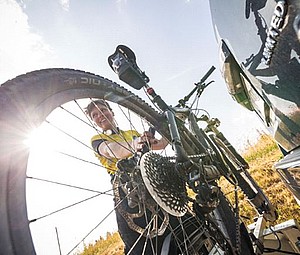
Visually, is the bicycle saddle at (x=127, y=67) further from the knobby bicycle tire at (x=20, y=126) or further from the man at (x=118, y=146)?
the knobby bicycle tire at (x=20, y=126)

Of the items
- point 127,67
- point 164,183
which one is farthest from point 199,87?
point 164,183

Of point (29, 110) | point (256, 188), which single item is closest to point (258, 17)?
point (29, 110)

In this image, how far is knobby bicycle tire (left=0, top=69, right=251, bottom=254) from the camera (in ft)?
2.46

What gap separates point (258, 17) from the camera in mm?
1085

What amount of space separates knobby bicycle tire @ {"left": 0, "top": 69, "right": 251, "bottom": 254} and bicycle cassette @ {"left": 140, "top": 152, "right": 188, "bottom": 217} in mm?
561

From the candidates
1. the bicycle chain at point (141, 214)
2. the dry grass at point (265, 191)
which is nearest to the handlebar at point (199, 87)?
the dry grass at point (265, 191)

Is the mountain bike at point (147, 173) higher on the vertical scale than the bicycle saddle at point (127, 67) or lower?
lower

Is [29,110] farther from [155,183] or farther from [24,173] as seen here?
[155,183]

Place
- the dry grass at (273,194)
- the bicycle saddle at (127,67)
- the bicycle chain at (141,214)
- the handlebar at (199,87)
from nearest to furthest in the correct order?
the bicycle chain at (141,214), the bicycle saddle at (127,67), the handlebar at (199,87), the dry grass at (273,194)

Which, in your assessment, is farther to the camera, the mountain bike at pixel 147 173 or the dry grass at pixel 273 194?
the dry grass at pixel 273 194

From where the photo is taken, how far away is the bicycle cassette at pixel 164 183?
4.43ft

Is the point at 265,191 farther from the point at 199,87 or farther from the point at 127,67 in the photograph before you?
the point at 127,67

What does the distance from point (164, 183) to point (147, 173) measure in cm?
13

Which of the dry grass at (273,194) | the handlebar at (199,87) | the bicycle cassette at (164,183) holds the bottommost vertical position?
the dry grass at (273,194)
